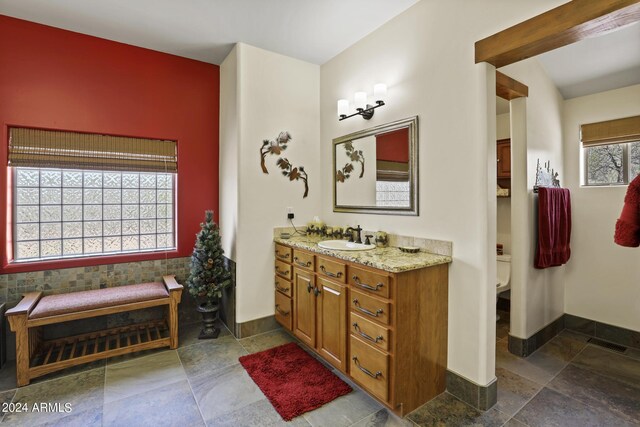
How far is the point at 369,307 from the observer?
1.96 meters

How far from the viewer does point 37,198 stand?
2787 millimetres

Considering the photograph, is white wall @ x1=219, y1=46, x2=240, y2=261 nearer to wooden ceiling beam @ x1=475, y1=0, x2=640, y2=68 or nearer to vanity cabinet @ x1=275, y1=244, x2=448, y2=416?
vanity cabinet @ x1=275, y1=244, x2=448, y2=416

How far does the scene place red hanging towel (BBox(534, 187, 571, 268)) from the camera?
266 centimetres

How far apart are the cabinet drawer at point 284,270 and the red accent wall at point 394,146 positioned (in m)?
1.36

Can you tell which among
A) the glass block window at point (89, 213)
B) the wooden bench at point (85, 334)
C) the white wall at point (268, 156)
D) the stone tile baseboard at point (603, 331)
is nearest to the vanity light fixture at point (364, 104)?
the white wall at point (268, 156)

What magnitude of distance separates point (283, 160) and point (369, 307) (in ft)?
6.28

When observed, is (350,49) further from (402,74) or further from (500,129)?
(500,129)

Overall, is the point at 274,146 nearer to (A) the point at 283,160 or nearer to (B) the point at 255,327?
(A) the point at 283,160

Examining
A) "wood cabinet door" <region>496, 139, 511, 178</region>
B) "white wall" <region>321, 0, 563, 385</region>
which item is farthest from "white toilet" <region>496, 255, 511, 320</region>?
"white wall" <region>321, 0, 563, 385</region>

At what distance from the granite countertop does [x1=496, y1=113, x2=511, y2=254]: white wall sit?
2096 mm

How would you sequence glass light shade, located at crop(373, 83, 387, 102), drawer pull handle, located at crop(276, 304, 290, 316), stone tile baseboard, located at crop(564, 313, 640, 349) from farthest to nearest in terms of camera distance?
drawer pull handle, located at crop(276, 304, 290, 316), stone tile baseboard, located at crop(564, 313, 640, 349), glass light shade, located at crop(373, 83, 387, 102)

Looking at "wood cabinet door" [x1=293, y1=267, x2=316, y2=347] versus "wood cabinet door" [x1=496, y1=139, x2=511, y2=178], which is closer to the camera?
"wood cabinet door" [x1=293, y1=267, x2=316, y2=347]

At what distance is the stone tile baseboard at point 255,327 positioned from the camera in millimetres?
3037

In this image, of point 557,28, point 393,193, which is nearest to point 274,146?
point 393,193
